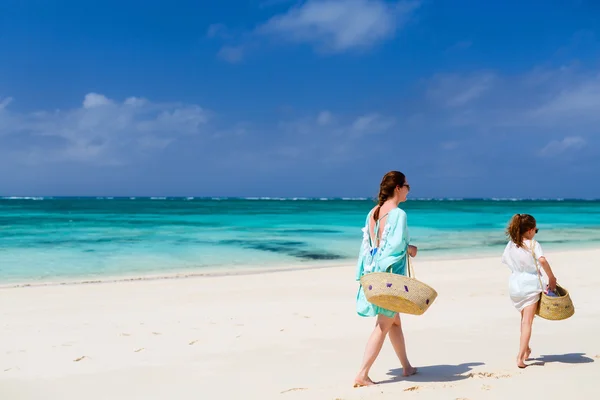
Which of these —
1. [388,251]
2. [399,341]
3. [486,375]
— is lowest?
[486,375]

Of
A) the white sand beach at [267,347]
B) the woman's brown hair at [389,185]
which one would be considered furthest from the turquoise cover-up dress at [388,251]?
the white sand beach at [267,347]

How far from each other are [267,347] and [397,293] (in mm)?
2358

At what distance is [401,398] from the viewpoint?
13.8ft

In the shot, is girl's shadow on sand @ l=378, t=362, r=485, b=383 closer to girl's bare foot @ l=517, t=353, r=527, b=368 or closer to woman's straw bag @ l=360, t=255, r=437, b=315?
girl's bare foot @ l=517, t=353, r=527, b=368

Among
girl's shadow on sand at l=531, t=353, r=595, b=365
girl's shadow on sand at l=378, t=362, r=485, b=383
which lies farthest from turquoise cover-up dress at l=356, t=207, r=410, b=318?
girl's shadow on sand at l=531, t=353, r=595, b=365

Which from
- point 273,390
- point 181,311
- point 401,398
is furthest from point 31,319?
point 401,398

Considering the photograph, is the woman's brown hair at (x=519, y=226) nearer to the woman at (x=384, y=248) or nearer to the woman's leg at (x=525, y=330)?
the woman's leg at (x=525, y=330)

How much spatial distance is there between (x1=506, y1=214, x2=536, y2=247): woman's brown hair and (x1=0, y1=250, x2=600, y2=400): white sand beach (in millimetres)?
1134

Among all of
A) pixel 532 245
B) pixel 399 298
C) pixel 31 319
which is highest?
pixel 532 245

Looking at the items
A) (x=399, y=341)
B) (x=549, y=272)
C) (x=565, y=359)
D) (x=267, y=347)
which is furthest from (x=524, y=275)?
(x=267, y=347)

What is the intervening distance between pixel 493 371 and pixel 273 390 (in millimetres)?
1939

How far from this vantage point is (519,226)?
196 inches

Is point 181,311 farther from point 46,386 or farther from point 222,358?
point 46,386

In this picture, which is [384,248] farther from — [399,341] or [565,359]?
[565,359]
